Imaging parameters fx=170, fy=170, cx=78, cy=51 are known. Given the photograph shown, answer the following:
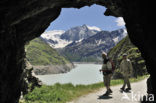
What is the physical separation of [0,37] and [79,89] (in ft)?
43.4

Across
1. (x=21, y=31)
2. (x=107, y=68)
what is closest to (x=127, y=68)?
(x=107, y=68)

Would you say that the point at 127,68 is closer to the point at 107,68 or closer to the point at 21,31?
the point at 107,68

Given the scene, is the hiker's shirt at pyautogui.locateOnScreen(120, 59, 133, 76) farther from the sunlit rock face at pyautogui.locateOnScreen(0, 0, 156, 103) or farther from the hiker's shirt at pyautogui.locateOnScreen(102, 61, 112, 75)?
the sunlit rock face at pyautogui.locateOnScreen(0, 0, 156, 103)

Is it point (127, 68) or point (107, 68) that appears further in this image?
point (127, 68)

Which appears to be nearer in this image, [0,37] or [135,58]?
[0,37]

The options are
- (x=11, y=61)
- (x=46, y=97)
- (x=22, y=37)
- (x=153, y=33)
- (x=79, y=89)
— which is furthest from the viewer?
(x=79, y=89)

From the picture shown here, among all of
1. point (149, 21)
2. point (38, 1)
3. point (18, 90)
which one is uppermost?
point (38, 1)

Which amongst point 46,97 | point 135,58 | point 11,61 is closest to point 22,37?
point 11,61

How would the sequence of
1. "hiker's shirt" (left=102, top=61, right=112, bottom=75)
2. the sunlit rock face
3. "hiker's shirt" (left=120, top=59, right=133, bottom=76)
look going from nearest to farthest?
the sunlit rock face
"hiker's shirt" (left=102, top=61, right=112, bottom=75)
"hiker's shirt" (left=120, top=59, right=133, bottom=76)

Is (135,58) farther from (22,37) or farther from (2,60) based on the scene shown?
(2,60)

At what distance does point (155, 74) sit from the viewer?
945 centimetres

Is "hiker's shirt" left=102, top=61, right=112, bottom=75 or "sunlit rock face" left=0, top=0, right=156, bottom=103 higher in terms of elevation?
"sunlit rock face" left=0, top=0, right=156, bottom=103

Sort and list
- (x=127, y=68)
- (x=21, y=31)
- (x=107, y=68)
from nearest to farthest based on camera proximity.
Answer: (x=21, y=31), (x=107, y=68), (x=127, y=68)

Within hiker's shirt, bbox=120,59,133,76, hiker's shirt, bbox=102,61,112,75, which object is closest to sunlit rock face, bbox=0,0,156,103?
hiker's shirt, bbox=102,61,112,75
